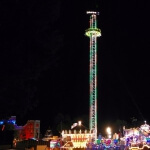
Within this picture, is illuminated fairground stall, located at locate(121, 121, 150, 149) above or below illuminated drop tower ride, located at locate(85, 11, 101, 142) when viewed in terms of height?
below

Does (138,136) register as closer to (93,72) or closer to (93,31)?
(93,72)

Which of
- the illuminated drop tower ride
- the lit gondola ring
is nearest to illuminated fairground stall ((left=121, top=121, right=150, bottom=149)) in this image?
the illuminated drop tower ride

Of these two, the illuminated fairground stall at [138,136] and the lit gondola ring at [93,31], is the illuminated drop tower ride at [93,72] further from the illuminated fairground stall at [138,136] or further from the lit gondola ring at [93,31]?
the illuminated fairground stall at [138,136]

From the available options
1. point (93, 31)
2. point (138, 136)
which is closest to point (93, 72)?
point (93, 31)

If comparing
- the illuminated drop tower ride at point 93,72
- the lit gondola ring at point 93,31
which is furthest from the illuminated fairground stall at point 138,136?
the lit gondola ring at point 93,31

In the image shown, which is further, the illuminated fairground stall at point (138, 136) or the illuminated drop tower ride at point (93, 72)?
the illuminated drop tower ride at point (93, 72)

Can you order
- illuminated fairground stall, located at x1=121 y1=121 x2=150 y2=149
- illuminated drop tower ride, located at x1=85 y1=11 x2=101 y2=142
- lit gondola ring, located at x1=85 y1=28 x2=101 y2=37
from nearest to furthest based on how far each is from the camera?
illuminated fairground stall, located at x1=121 y1=121 x2=150 y2=149
illuminated drop tower ride, located at x1=85 y1=11 x2=101 y2=142
lit gondola ring, located at x1=85 y1=28 x2=101 y2=37

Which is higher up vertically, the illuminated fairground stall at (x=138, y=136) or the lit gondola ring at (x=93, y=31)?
the lit gondola ring at (x=93, y=31)

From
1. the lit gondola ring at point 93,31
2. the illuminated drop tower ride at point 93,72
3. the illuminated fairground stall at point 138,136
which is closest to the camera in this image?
the illuminated fairground stall at point 138,136

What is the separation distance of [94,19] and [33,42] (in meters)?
19.3

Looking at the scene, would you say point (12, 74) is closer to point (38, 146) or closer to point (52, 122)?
point (38, 146)

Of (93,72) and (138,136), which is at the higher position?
(93,72)

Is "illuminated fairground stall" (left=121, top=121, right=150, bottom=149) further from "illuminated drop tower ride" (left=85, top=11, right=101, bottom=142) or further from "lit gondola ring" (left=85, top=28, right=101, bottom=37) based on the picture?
"lit gondola ring" (left=85, top=28, right=101, bottom=37)

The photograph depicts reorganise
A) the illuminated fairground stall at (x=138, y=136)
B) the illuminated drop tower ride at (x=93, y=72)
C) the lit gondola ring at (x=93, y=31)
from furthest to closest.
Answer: the lit gondola ring at (x=93, y=31), the illuminated drop tower ride at (x=93, y=72), the illuminated fairground stall at (x=138, y=136)
